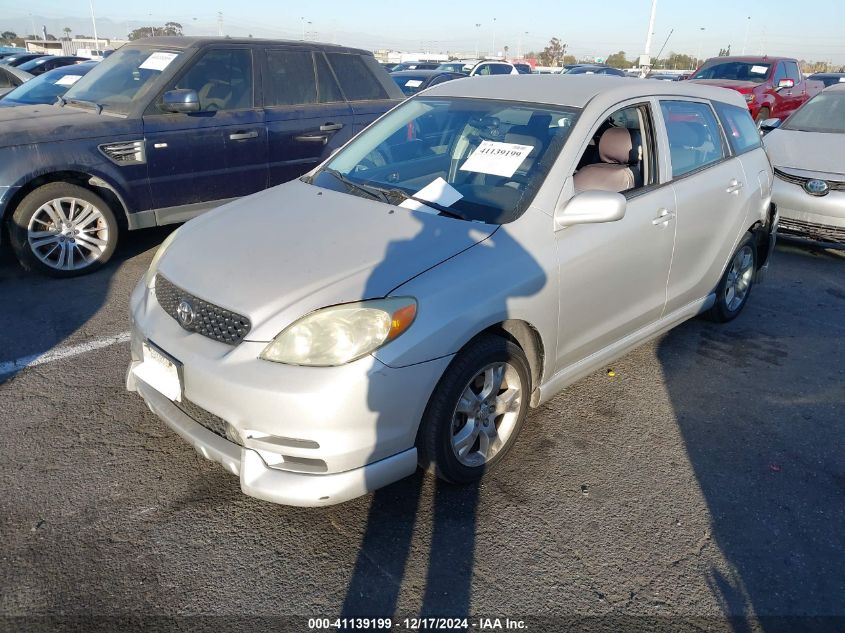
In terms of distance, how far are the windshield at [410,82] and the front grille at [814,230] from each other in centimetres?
798

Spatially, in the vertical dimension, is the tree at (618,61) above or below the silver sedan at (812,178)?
below

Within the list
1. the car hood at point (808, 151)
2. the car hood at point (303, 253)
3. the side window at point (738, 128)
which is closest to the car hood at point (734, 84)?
the car hood at point (808, 151)

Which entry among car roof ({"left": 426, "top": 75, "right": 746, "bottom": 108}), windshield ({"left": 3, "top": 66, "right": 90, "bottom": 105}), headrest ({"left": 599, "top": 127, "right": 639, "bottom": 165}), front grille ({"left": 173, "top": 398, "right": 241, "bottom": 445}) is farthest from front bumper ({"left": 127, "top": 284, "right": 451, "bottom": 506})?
windshield ({"left": 3, "top": 66, "right": 90, "bottom": 105})

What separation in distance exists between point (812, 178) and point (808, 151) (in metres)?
0.65

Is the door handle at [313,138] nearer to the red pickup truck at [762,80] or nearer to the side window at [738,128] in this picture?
the side window at [738,128]

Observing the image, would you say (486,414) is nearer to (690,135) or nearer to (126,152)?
(690,135)

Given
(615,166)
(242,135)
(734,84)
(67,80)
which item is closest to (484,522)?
(615,166)

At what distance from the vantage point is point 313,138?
6.42 m

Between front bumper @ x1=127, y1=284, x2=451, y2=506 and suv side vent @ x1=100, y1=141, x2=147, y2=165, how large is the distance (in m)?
3.42

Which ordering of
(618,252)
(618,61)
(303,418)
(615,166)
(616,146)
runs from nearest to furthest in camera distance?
(303,418)
(618,252)
(615,166)
(616,146)
(618,61)

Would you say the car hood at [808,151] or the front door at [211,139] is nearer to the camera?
the front door at [211,139]

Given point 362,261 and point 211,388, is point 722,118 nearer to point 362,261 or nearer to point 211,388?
point 362,261

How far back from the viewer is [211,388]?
2.48 m

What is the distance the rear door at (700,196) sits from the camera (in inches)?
151
